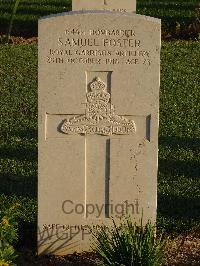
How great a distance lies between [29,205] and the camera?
248 inches

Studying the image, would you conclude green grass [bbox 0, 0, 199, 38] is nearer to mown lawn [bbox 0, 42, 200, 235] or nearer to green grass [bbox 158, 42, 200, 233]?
mown lawn [bbox 0, 42, 200, 235]

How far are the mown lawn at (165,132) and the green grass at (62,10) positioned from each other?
5.69 ft

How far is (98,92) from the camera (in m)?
5.10

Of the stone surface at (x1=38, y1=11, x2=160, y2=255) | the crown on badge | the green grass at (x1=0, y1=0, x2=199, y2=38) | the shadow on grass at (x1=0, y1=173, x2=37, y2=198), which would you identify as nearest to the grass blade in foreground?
the stone surface at (x1=38, y1=11, x2=160, y2=255)

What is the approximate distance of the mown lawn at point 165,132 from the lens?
21.2 ft

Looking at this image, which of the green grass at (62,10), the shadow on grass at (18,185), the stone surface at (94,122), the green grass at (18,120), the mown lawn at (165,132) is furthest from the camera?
the green grass at (62,10)

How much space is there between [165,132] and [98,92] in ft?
11.2

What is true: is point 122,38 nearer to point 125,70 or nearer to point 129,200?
point 125,70

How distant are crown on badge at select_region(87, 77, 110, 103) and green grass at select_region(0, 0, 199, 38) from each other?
816cm

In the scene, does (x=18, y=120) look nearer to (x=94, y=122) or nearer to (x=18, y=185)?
(x=18, y=185)

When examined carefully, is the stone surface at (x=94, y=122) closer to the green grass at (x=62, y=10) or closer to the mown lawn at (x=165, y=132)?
the mown lawn at (x=165, y=132)

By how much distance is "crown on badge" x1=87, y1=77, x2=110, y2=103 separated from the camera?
5082 millimetres

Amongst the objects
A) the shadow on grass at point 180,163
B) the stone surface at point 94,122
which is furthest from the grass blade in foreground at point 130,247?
the shadow on grass at point 180,163

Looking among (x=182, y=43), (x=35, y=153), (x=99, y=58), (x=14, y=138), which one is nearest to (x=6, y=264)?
(x=99, y=58)
